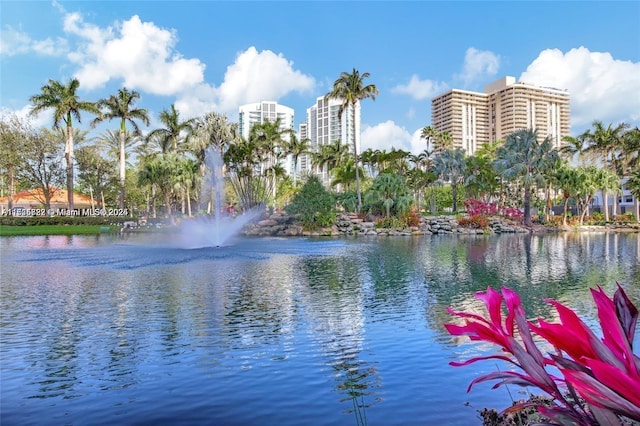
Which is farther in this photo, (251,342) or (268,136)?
(268,136)

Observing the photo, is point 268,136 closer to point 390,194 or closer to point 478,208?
point 390,194

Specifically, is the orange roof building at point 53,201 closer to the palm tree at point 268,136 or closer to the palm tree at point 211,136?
the palm tree at point 211,136

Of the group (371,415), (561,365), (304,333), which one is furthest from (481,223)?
(561,365)

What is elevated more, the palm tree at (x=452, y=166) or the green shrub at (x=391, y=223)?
the palm tree at (x=452, y=166)

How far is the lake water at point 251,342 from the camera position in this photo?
5.70m

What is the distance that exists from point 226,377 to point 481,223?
141 feet

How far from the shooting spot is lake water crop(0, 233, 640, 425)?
570 centimetres

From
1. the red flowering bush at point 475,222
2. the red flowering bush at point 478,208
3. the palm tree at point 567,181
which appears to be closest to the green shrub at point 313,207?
the red flowering bush at point 475,222

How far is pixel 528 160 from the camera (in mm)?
48531

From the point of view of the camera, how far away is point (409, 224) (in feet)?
147

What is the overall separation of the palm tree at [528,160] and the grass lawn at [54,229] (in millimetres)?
40565

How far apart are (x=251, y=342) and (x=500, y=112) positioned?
147963 millimetres

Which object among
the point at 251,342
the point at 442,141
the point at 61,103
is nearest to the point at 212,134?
the point at 61,103

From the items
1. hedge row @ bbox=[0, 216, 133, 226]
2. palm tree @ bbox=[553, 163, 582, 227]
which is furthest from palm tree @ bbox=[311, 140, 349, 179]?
hedge row @ bbox=[0, 216, 133, 226]
